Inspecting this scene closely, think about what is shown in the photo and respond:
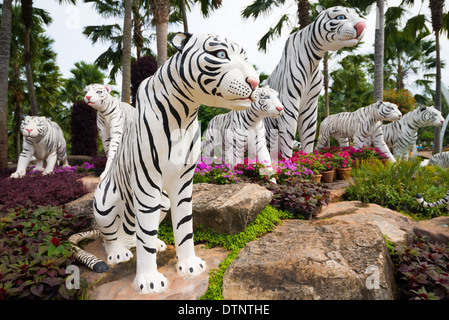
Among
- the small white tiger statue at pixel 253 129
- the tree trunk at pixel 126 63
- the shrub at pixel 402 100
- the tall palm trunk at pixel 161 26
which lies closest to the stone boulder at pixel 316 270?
the small white tiger statue at pixel 253 129

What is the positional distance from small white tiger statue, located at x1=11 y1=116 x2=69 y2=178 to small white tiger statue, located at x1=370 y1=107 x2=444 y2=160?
10.4 metres

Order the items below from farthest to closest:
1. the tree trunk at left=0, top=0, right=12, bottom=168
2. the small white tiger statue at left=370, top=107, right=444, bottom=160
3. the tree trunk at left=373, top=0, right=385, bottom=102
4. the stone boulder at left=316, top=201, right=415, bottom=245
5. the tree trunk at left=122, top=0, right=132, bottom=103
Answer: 1. the tree trunk at left=373, top=0, right=385, bottom=102
2. the small white tiger statue at left=370, top=107, right=444, bottom=160
3. the tree trunk at left=122, top=0, right=132, bottom=103
4. the tree trunk at left=0, top=0, right=12, bottom=168
5. the stone boulder at left=316, top=201, right=415, bottom=245

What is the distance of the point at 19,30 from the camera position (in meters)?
11.8

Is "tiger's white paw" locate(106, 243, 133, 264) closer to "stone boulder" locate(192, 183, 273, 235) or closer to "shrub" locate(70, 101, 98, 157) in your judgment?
"stone boulder" locate(192, 183, 273, 235)

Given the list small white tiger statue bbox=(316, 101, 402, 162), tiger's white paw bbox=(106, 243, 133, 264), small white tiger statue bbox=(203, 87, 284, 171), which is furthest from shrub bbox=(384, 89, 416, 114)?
tiger's white paw bbox=(106, 243, 133, 264)

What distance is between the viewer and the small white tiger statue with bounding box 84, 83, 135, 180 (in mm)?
5391

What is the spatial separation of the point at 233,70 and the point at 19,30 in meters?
14.5

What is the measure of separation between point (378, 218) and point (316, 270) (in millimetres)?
2123

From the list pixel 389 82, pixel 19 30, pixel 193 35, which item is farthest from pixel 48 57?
pixel 389 82

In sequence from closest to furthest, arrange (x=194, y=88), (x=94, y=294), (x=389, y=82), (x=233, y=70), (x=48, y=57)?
(x=233, y=70)
(x=194, y=88)
(x=94, y=294)
(x=48, y=57)
(x=389, y=82)

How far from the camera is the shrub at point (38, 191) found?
423 centimetres

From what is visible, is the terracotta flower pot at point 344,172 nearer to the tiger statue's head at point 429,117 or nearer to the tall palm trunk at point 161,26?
the tiger statue's head at point 429,117
